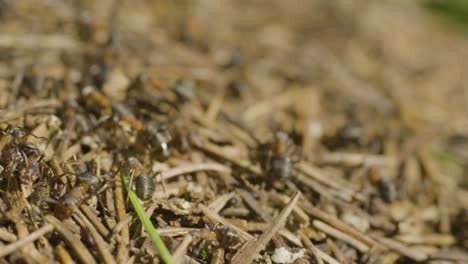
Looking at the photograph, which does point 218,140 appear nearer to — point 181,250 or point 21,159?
point 181,250

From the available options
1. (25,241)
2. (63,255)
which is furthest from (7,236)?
(63,255)

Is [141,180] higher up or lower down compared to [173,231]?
higher up

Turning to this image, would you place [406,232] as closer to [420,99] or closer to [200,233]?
[200,233]

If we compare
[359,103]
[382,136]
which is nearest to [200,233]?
[382,136]

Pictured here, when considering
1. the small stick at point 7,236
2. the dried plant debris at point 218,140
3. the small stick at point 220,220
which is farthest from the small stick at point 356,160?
the small stick at point 7,236

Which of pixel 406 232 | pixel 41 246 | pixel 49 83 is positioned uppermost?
pixel 49 83

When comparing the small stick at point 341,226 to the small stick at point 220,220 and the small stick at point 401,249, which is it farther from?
the small stick at point 220,220
